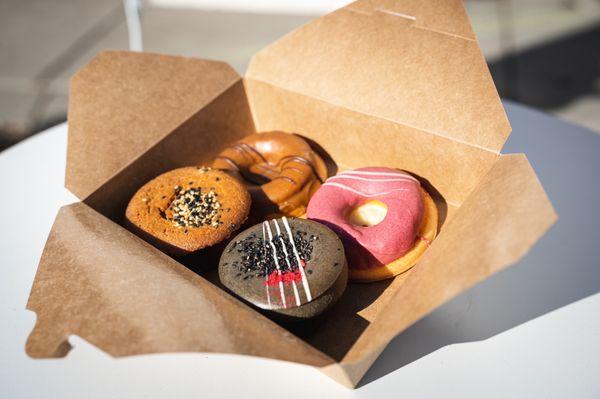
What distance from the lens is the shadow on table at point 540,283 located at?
1.72 meters

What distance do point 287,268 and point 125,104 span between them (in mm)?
1056

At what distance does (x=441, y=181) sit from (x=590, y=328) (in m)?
0.86

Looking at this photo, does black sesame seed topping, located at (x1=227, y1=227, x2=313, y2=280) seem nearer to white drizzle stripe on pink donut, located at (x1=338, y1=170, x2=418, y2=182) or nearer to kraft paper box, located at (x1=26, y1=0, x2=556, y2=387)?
kraft paper box, located at (x1=26, y1=0, x2=556, y2=387)

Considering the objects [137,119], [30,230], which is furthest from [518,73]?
[30,230]

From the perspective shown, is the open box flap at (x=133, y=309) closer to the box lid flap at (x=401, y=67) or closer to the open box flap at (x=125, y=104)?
the open box flap at (x=125, y=104)

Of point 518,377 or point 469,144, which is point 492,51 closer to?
point 469,144

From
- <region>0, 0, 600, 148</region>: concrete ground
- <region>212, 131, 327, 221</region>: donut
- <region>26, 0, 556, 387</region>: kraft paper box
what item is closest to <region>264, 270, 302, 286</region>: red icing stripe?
<region>26, 0, 556, 387</region>: kraft paper box

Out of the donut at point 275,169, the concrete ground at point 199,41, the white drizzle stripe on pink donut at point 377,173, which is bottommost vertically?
the concrete ground at point 199,41

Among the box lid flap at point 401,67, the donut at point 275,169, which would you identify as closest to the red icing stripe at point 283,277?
the donut at point 275,169

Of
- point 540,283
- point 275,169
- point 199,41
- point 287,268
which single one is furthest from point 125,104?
point 199,41

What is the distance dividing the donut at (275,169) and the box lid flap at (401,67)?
261 mm

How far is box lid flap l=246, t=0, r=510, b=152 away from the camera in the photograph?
2104 mm

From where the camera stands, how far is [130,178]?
7.84ft

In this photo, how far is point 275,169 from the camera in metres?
2.73
